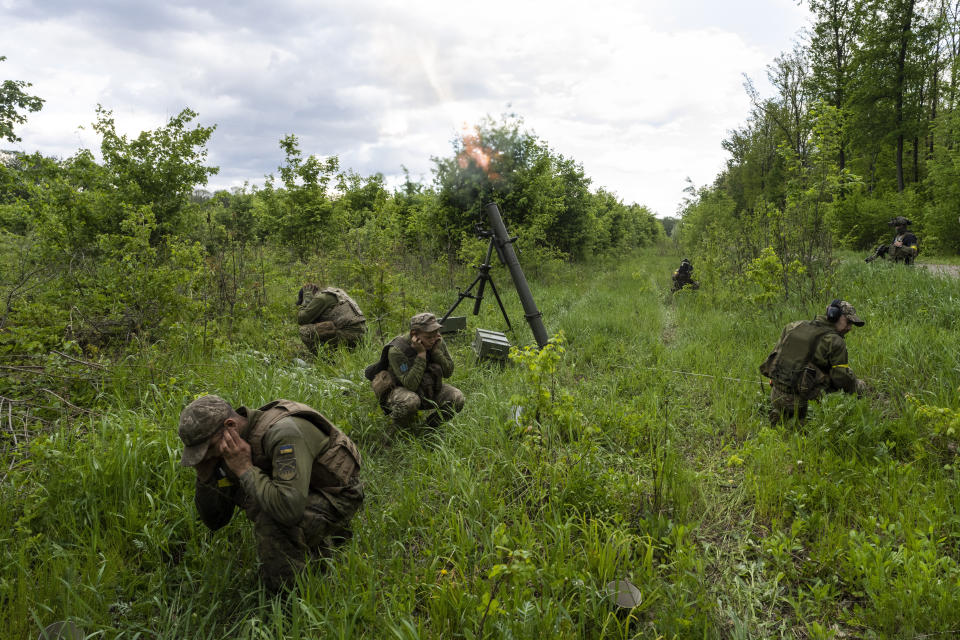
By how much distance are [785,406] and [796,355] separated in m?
0.51

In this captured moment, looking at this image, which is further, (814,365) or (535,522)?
(814,365)

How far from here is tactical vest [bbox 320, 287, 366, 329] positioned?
634cm

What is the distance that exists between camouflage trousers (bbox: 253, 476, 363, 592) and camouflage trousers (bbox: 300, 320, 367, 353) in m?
3.74

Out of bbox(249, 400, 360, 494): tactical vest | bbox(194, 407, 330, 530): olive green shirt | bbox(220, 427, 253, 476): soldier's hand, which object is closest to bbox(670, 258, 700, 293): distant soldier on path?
bbox(249, 400, 360, 494): tactical vest

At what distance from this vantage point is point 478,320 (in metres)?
8.26

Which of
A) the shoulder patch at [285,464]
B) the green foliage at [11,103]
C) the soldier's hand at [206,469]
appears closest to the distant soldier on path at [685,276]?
the shoulder patch at [285,464]

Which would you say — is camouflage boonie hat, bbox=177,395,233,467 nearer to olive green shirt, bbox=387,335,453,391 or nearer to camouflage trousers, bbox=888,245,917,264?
olive green shirt, bbox=387,335,453,391

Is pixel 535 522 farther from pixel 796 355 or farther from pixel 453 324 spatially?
pixel 453 324

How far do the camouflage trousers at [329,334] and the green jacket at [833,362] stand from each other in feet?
17.9

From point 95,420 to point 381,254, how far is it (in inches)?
177

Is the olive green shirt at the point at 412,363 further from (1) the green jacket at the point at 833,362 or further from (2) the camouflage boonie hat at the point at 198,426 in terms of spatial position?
(1) the green jacket at the point at 833,362

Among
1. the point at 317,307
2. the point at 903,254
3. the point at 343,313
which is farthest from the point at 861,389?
the point at 903,254

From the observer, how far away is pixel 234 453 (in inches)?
95.2

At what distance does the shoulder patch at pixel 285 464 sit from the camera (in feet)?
7.97
